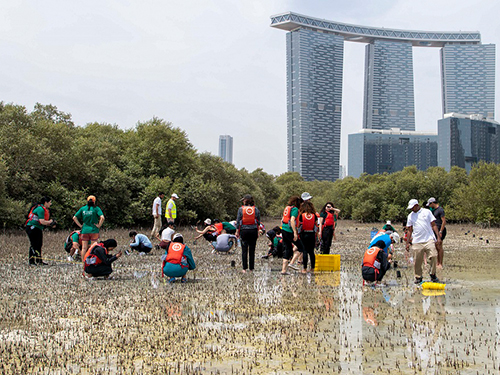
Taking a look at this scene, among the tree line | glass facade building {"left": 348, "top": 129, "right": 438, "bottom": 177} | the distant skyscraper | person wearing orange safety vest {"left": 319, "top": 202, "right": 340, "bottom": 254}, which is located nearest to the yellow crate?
person wearing orange safety vest {"left": 319, "top": 202, "right": 340, "bottom": 254}

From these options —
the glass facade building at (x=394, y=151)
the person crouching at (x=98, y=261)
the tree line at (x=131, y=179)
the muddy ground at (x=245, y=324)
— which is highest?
the glass facade building at (x=394, y=151)

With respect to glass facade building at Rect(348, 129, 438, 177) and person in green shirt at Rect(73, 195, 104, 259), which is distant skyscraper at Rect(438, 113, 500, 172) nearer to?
glass facade building at Rect(348, 129, 438, 177)

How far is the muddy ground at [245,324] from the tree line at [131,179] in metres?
16.2

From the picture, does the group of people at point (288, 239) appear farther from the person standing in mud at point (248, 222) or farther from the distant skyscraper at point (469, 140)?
the distant skyscraper at point (469, 140)

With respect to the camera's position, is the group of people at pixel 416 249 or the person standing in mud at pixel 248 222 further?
the person standing in mud at pixel 248 222

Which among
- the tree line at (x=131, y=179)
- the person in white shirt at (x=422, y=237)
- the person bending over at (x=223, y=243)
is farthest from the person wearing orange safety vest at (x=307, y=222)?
the tree line at (x=131, y=179)

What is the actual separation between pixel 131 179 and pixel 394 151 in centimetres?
16924

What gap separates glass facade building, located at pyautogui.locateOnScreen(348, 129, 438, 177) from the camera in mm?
188875

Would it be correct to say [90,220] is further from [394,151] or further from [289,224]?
[394,151]

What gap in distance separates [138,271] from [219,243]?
173 inches

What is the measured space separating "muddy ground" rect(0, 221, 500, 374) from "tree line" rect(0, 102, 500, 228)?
16.2 m

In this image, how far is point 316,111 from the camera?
19788cm

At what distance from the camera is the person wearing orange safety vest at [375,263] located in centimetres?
1017

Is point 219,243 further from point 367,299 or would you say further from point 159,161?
point 159,161
